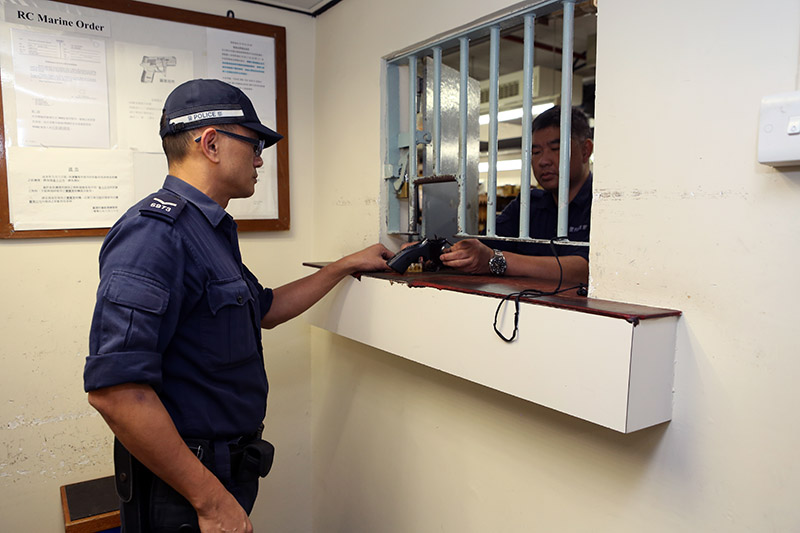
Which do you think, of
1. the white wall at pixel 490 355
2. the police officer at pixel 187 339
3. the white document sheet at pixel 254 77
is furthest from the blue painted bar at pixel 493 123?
the white document sheet at pixel 254 77

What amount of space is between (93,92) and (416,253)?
4.21ft

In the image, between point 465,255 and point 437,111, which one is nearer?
point 465,255

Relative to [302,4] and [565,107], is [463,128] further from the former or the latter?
[302,4]

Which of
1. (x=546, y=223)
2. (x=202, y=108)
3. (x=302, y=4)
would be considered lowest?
(x=546, y=223)

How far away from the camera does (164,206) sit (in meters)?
1.18

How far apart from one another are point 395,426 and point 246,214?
1.02 m

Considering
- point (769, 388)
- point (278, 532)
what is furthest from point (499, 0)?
point (278, 532)

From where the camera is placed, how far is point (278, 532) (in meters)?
2.40

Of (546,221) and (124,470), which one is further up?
(546,221)

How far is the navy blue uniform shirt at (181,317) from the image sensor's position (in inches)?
40.9

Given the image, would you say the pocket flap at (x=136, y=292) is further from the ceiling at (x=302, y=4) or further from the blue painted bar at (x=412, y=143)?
the ceiling at (x=302, y=4)

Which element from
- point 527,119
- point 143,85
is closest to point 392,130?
point 527,119

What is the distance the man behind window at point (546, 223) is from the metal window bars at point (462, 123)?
0.36 ft

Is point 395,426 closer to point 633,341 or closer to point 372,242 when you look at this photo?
point 372,242
